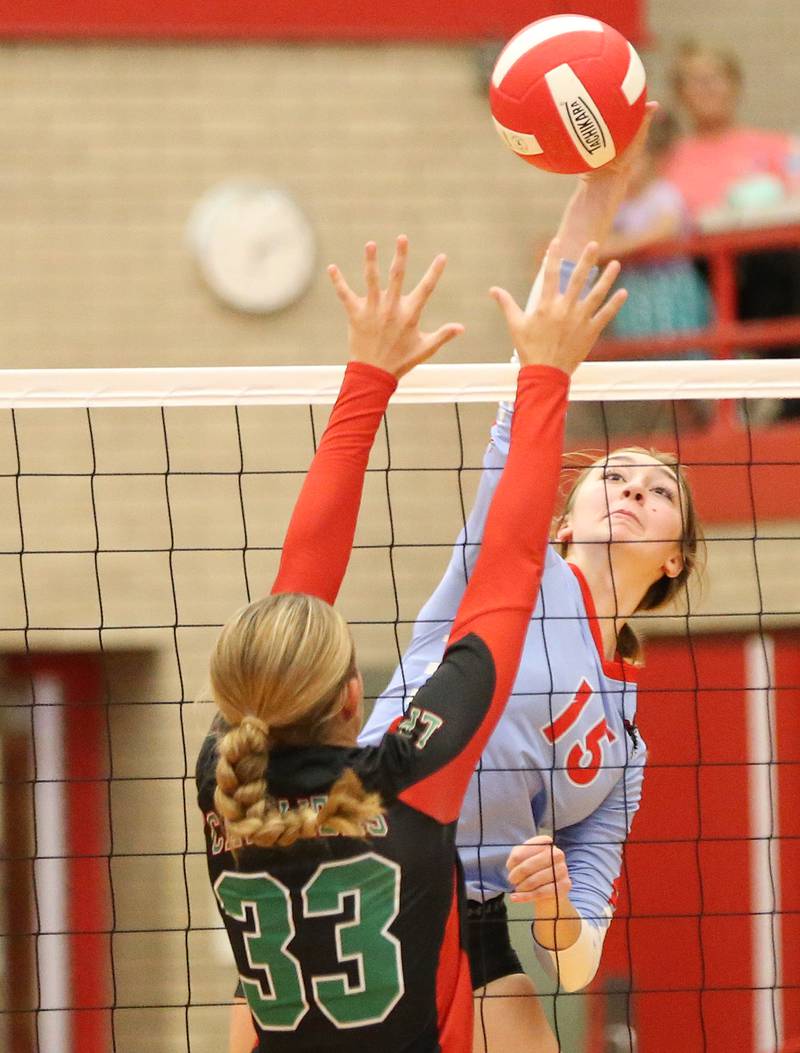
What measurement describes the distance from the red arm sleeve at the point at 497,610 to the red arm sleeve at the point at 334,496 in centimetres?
31

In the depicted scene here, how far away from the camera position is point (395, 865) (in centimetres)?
243

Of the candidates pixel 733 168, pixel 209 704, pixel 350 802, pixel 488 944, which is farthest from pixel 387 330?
pixel 733 168

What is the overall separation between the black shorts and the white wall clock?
4379 millimetres

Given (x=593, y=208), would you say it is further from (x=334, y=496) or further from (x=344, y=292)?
(x=334, y=496)

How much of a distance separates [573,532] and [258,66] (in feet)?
14.5

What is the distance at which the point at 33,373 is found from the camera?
366 centimetres

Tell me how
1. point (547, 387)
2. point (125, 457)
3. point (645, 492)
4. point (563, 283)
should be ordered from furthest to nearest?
point (125, 457), point (645, 492), point (563, 283), point (547, 387)

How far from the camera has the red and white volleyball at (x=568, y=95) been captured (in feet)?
10.9

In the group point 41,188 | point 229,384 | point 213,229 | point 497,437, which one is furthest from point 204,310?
point 497,437

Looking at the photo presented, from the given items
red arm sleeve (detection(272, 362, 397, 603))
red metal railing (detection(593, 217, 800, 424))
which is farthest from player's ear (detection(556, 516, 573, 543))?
red metal railing (detection(593, 217, 800, 424))

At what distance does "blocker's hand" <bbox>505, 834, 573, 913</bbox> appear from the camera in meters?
2.81

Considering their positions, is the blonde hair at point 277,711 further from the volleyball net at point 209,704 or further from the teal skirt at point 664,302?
the teal skirt at point 664,302

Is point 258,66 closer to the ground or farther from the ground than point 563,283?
farther from the ground

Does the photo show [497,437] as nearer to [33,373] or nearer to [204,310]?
[33,373]
